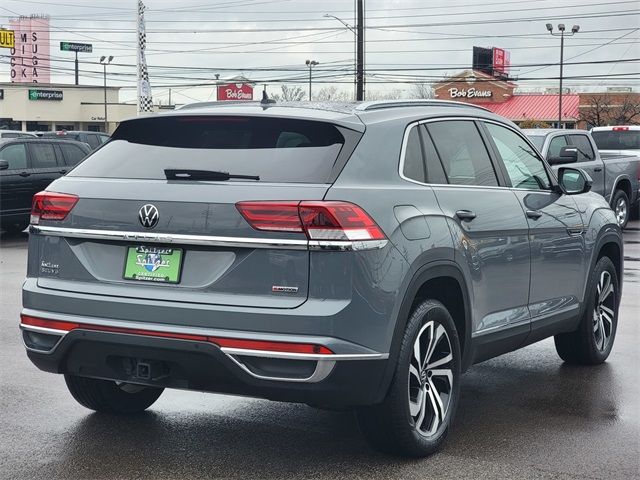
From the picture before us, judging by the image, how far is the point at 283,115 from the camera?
509 centimetres

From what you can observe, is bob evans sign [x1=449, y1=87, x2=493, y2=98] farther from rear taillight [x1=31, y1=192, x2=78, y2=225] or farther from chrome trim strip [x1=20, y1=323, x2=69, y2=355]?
chrome trim strip [x1=20, y1=323, x2=69, y2=355]

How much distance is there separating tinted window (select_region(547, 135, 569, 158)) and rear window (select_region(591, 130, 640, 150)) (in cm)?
673

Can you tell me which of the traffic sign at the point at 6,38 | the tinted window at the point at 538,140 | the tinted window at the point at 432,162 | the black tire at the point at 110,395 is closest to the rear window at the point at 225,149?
the tinted window at the point at 432,162

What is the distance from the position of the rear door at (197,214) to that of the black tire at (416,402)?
0.69 m

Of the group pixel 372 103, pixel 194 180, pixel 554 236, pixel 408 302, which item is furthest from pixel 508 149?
pixel 194 180

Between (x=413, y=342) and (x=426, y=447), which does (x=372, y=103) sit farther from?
(x=426, y=447)

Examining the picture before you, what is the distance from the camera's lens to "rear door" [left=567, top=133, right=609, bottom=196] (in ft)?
59.6

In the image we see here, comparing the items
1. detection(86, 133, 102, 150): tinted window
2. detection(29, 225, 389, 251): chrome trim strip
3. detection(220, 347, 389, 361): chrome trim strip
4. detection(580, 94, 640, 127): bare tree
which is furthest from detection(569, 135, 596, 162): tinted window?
detection(580, 94, 640, 127): bare tree

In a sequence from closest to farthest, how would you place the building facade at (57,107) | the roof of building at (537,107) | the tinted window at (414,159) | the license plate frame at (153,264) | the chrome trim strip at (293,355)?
the chrome trim strip at (293,355) < the license plate frame at (153,264) < the tinted window at (414,159) < the roof of building at (537,107) < the building facade at (57,107)

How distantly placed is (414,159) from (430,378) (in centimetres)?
113

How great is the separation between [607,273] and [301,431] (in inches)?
121

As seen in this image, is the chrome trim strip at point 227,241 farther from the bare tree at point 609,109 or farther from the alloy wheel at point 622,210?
the bare tree at point 609,109

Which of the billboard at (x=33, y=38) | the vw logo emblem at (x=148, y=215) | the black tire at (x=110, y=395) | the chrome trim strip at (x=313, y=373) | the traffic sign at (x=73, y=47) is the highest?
the billboard at (x=33, y=38)

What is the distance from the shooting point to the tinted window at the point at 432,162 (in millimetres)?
5543
